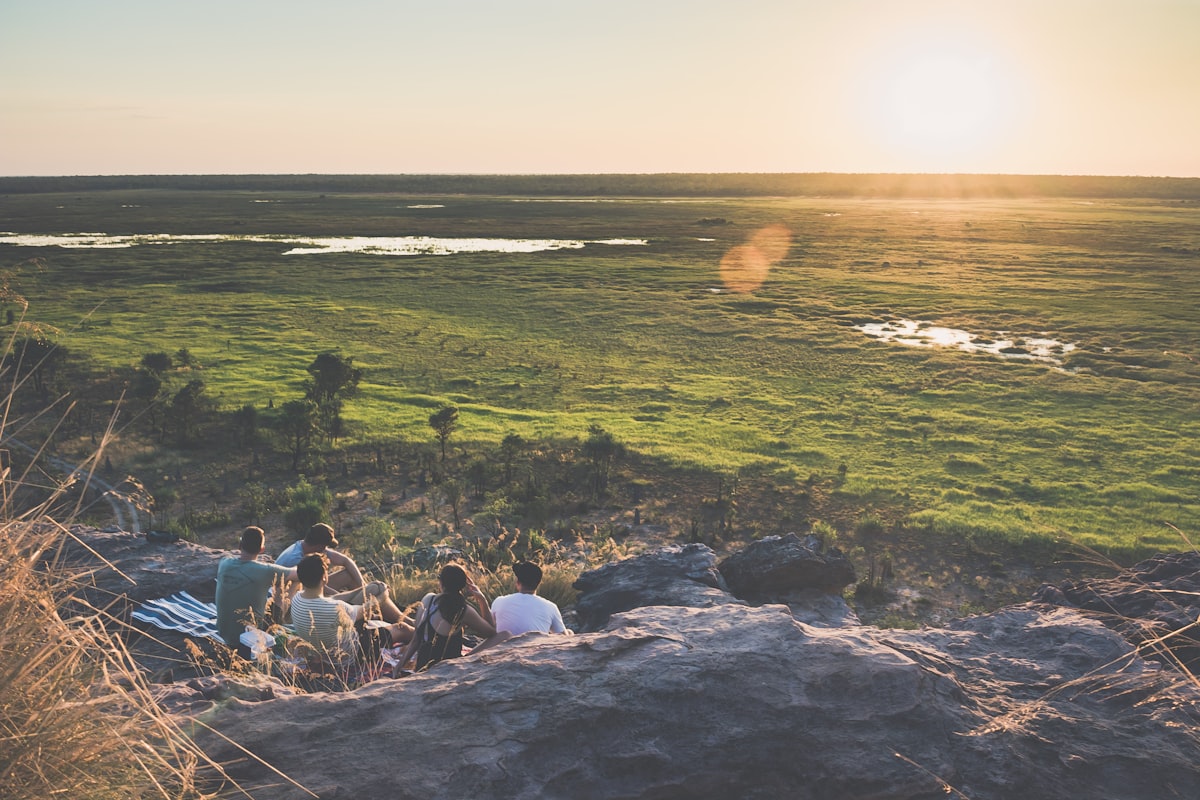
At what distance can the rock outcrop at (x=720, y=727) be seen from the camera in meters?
4.11

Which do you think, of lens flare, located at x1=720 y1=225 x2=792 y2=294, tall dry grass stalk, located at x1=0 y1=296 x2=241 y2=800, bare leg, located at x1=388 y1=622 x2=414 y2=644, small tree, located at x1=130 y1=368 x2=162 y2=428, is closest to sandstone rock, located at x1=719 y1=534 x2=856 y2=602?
bare leg, located at x1=388 y1=622 x2=414 y2=644

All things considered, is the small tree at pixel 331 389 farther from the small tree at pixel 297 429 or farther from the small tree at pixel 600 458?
the small tree at pixel 600 458

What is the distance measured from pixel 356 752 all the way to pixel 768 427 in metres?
17.6

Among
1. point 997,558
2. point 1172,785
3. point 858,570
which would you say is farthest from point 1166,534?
point 1172,785

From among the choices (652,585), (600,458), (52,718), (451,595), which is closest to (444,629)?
(451,595)

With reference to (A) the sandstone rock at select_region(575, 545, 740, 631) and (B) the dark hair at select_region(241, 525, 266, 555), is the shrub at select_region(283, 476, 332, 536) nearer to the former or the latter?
(B) the dark hair at select_region(241, 525, 266, 555)

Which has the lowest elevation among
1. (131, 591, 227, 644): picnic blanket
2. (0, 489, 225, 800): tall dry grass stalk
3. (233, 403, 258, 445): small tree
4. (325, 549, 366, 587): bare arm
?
(233, 403, 258, 445): small tree

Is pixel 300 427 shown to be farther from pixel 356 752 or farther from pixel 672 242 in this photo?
pixel 672 242

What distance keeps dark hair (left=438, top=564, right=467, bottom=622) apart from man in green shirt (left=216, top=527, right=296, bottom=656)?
181 centimetres

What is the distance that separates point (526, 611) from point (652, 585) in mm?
1840

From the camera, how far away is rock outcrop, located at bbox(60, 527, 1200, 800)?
4105mm

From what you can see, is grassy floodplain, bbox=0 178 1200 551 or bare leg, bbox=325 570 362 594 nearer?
bare leg, bbox=325 570 362 594

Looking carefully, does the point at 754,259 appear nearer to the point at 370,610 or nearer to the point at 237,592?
the point at 370,610

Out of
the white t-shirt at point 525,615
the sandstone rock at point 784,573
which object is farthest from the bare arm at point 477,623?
the sandstone rock at point 784,573
